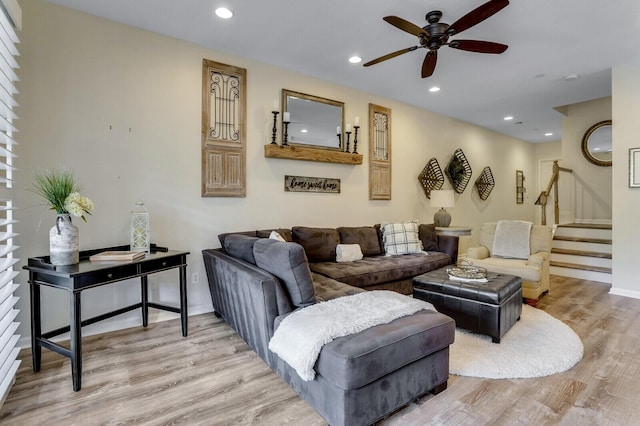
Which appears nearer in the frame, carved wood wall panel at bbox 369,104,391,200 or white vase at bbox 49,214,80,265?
white vase at bbox 49,214,80,265

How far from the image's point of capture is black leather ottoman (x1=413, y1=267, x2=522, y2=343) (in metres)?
2.59

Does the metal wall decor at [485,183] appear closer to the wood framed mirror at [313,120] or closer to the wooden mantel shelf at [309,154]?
the wooden mantel shelf at [309,154]

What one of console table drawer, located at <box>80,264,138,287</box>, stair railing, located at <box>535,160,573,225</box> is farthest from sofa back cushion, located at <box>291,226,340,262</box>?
stair railing, located at <box>535,160,573,225</box>

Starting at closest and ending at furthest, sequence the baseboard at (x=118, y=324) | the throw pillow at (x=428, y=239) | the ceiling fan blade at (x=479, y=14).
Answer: the ceiling fan blade at (x=479, y=14)
the baseboard at (x=118, y=324)
the throw pillow at (x=428, y=239)

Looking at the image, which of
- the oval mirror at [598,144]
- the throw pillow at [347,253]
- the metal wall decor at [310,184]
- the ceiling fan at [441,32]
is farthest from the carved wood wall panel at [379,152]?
the oval mirror at [598,144]

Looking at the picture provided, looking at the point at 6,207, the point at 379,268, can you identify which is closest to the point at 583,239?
the point at 379,268

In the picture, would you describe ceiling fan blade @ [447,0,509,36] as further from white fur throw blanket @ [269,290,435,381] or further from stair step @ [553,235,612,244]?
stair step @ [553,235,612,244]

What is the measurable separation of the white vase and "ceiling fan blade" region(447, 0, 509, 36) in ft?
10.4

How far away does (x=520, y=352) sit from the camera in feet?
8.05

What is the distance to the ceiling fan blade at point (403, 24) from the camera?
91.7 inches

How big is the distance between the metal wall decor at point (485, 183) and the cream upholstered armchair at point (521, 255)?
238cm

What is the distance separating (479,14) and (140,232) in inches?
126

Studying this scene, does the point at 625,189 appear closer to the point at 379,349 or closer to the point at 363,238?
the point at 363,238

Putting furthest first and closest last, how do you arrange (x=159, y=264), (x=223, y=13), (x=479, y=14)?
(x=223, y=13) < (x=159, y=264) < (x=479, y=14)
